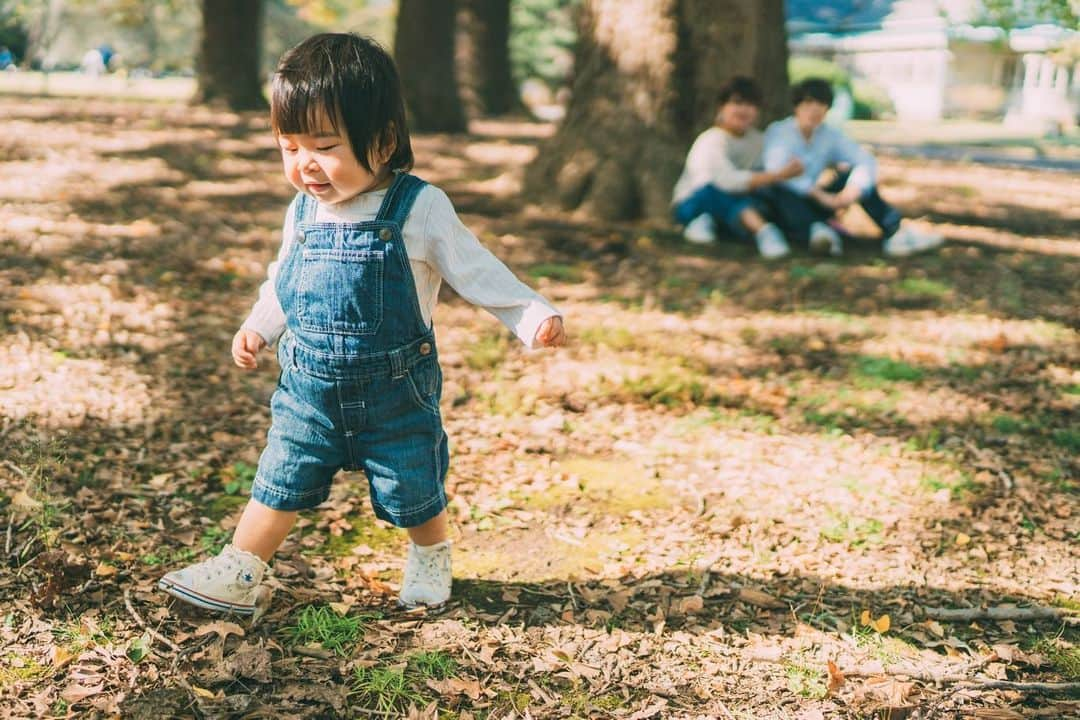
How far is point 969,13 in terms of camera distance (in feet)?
29.9

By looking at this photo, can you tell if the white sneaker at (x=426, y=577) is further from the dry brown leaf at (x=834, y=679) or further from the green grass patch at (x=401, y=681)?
the dry brown leaf at (x=834, y=679)

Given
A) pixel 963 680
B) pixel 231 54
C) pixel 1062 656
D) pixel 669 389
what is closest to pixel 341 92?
pixel 963 680

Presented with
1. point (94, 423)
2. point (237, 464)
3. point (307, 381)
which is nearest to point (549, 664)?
point (307, 381)

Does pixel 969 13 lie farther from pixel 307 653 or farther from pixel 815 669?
pixel 307 653

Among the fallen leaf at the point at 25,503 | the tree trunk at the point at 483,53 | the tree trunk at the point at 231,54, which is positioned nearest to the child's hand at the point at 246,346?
the fallen leaf at the point at 25,503

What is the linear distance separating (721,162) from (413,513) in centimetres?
509

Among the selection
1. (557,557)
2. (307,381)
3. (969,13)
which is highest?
(969,13)

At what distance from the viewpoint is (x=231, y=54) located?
15.7m

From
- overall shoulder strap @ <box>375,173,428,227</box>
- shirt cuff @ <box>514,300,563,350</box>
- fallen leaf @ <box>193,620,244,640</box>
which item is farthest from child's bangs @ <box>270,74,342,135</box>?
fallen leaf @ <box>193,620,244,640</box>

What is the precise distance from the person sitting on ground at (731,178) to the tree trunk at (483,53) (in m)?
11.3

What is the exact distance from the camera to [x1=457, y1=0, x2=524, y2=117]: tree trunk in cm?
1814

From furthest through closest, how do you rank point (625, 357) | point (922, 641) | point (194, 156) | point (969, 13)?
1. point (194, 156)
2. point (969, 13)
3. point (625, 357)
4. point (922, 641)

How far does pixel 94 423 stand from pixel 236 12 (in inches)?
512

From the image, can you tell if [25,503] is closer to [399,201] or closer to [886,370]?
[399,201]
